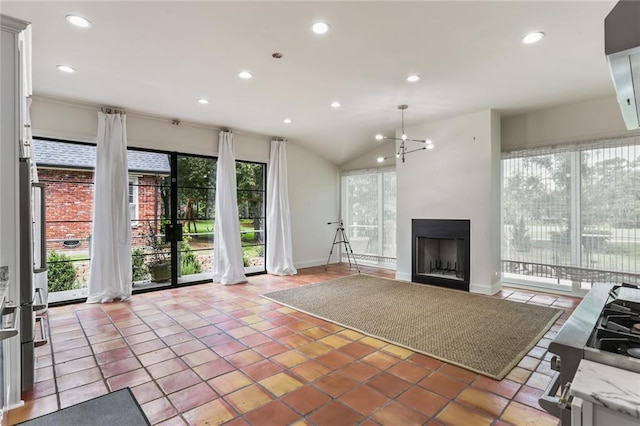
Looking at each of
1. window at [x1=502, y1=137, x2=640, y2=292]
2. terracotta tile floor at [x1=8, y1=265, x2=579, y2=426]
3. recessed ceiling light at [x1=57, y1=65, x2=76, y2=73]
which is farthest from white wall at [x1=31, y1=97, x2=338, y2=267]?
window at [x1=502, y1=137, x2=640, y2=292]

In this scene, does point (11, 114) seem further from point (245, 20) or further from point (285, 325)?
point (285, 325)

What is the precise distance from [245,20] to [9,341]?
9.26 feet

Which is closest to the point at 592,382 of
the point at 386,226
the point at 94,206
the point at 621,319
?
the point at 621,319

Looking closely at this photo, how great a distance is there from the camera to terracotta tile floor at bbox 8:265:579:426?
2.06 meters

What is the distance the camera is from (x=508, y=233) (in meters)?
5.23

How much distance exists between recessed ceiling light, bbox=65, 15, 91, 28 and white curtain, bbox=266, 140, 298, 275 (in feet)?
13.2

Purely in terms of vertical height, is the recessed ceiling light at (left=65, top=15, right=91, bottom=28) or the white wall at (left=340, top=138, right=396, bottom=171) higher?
the recessed ceiling light at (left=65, top=15, right=91, bottom=28)

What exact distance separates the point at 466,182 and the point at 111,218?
212 inches

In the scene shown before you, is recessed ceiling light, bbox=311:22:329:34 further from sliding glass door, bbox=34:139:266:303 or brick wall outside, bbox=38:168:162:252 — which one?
brick wall outside, bbox=38:168:162:252

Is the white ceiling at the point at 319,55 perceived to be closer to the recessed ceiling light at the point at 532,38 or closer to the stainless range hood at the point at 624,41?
the recessed ceiling light at the point at 532,38

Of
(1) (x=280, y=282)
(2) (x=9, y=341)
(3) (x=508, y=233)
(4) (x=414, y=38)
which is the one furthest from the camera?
(1) (x=280, y=282)

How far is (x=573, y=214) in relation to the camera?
15.2 feet

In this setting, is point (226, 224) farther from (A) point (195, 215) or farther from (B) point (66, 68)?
(B) point (66, 68)

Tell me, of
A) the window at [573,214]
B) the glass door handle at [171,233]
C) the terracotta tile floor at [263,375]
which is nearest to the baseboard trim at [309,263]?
the glass door handle at [171,233]
